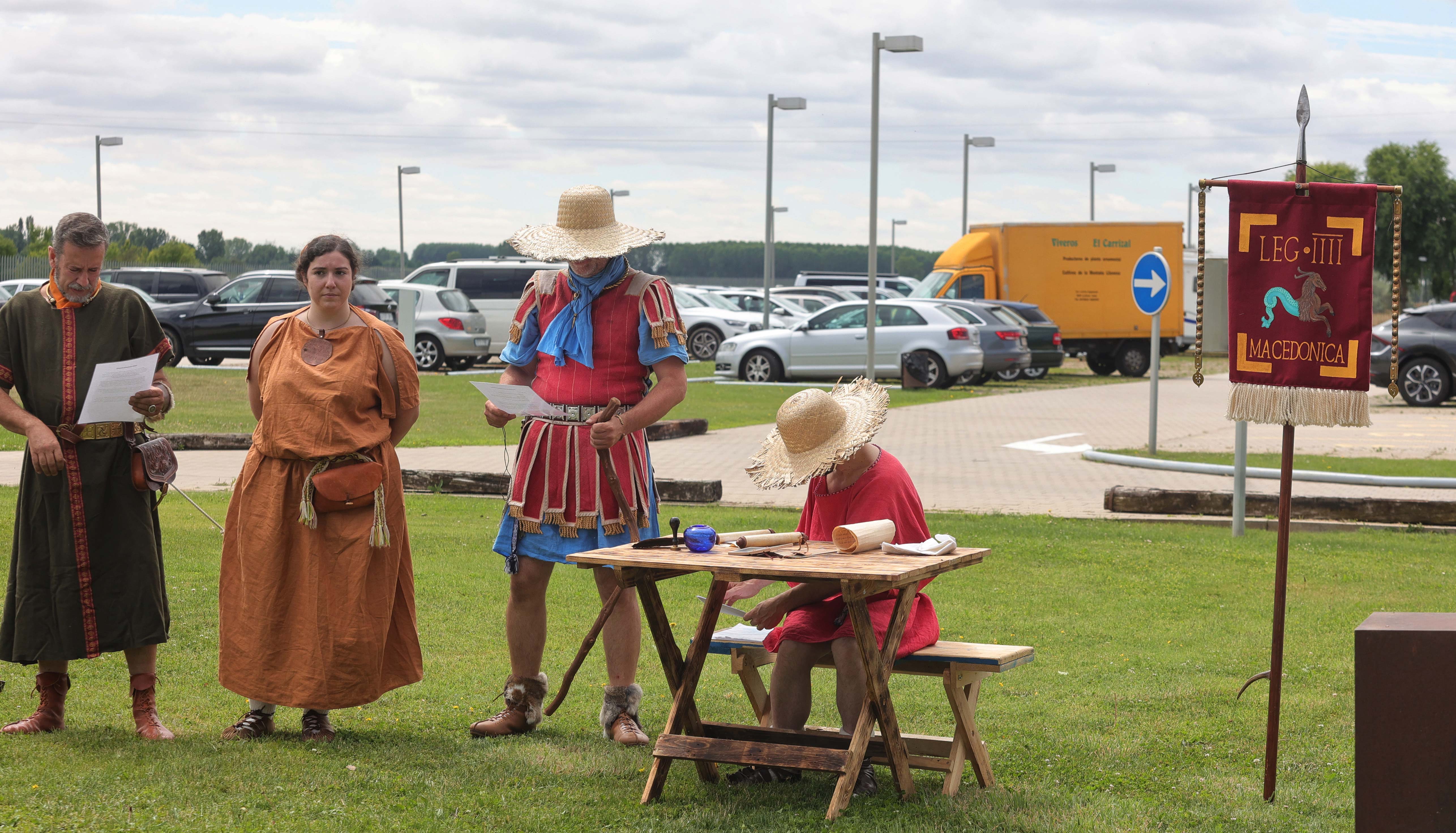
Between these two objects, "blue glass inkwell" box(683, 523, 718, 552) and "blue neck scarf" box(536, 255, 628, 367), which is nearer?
"blue glass inkwell" box(683, 523, 718, 552)

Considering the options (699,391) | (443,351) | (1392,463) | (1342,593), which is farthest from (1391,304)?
(443,351)

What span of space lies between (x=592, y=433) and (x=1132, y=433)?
559 inches

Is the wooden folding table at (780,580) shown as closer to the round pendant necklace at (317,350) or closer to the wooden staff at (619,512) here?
the wooden staff at (619,512)

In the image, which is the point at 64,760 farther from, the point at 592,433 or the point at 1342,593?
the point at 1342,593

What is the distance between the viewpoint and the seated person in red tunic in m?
4.73

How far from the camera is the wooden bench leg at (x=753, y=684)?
5207 mm

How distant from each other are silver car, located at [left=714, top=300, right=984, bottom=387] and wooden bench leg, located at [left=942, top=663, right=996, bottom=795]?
20.5 metres

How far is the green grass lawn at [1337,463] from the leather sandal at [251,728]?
1042cm

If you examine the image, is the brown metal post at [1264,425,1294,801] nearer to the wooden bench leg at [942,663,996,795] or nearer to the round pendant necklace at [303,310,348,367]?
the wooden bench leg at [942,663,996,795]

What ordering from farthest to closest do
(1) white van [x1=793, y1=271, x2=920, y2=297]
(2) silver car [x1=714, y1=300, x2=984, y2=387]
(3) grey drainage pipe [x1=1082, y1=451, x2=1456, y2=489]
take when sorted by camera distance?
(1) white van [x1=793, y1=271, x2=920, y2=297] < (2) silver car [x1=714, y1=300, x2=984, y2=387] < (3) grey drainage pipe [x1=1082, y1=451, x2=1456, y2=489]

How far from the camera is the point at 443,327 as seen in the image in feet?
86.2

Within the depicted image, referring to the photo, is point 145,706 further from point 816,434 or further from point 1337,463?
point 1337,463

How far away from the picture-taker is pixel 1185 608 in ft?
26.0

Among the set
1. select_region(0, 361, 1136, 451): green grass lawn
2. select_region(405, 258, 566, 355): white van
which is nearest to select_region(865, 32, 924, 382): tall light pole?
select_region(0, 361, 1136, 451): green grass lawn
